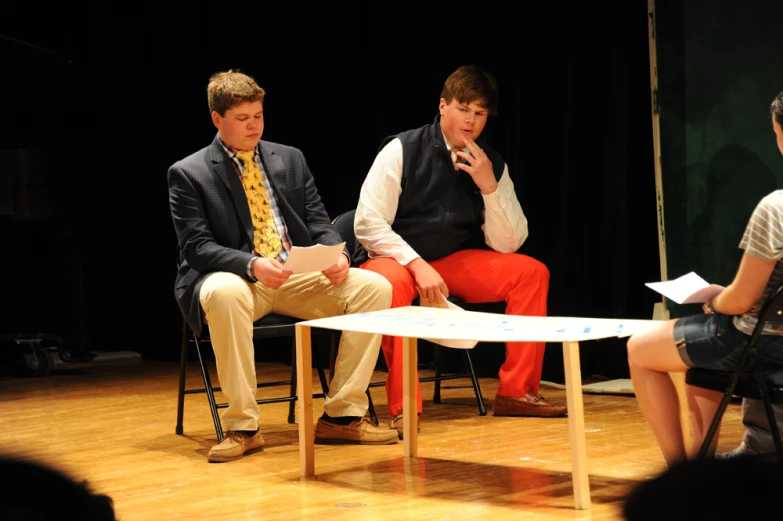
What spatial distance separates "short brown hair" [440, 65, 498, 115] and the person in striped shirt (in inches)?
60.1

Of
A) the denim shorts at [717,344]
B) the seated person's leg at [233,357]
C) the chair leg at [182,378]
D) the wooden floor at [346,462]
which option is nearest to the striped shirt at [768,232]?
the denim shorts at [717,344]

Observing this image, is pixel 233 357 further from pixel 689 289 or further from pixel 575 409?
pixel 689 289

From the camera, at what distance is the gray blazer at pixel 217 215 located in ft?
11.2

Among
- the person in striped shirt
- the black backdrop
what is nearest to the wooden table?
the person in striped shirt

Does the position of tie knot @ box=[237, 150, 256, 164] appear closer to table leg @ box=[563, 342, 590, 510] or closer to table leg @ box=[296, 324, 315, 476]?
table leg @ box=[296, 324, 315, 476]

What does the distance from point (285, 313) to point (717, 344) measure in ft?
5.33

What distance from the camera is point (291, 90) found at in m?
5.53

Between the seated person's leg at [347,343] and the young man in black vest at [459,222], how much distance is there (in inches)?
9.8

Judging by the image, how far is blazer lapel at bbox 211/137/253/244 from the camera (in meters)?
3.54

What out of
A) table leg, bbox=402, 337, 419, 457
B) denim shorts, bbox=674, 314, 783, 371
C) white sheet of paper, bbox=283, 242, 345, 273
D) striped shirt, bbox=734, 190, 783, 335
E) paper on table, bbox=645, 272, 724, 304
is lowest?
table leg, bbox=402, 337, 419, 457

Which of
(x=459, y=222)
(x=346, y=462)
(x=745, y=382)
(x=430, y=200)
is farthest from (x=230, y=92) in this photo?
(x=745, y=382)

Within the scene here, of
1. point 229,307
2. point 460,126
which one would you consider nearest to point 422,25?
point 460,126

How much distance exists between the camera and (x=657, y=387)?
2.55 m

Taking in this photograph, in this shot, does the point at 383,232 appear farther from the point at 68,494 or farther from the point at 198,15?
the point at 68,494
